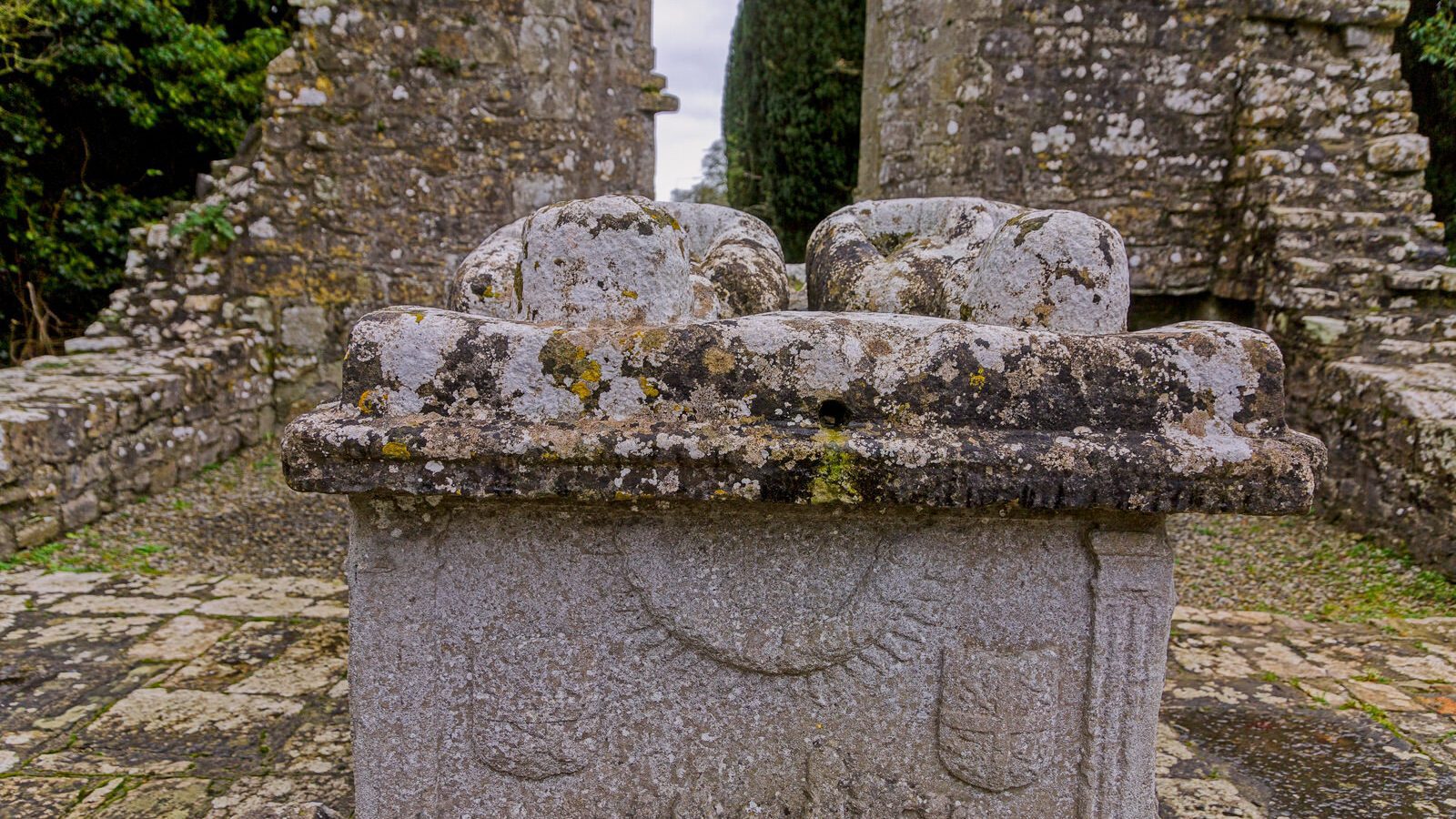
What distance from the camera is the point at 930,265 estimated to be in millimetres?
2393

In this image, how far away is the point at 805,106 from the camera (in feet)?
25.4

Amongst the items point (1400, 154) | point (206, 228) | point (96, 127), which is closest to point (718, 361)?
point (206, 228)

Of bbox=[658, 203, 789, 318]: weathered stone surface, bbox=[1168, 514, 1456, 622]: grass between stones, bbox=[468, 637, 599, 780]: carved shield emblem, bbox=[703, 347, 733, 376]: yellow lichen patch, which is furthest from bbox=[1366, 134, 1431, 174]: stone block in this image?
bbox=[468, 637, 599, 780]: carved shield emblem

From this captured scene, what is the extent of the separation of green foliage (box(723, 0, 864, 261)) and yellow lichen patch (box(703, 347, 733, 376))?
6.40 m

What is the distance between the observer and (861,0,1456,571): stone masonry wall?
4957 mm

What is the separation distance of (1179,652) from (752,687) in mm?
2064

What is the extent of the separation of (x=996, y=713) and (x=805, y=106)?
22.4ft

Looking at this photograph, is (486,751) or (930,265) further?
(930,265)

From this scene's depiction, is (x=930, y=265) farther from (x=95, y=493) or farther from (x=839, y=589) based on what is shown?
(x=95, y=493)

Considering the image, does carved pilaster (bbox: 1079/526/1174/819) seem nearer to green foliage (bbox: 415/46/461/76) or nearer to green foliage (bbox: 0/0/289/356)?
green foliage (bbox: 415/46/461/76)

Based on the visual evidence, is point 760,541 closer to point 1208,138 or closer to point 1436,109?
point 1208,138

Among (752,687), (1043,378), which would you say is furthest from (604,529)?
(1043,378)

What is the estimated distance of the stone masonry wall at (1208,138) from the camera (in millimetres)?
4957

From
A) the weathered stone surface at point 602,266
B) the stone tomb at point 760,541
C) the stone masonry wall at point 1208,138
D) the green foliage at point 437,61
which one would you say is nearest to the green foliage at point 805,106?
the stone masonry wall at point 1208,138
